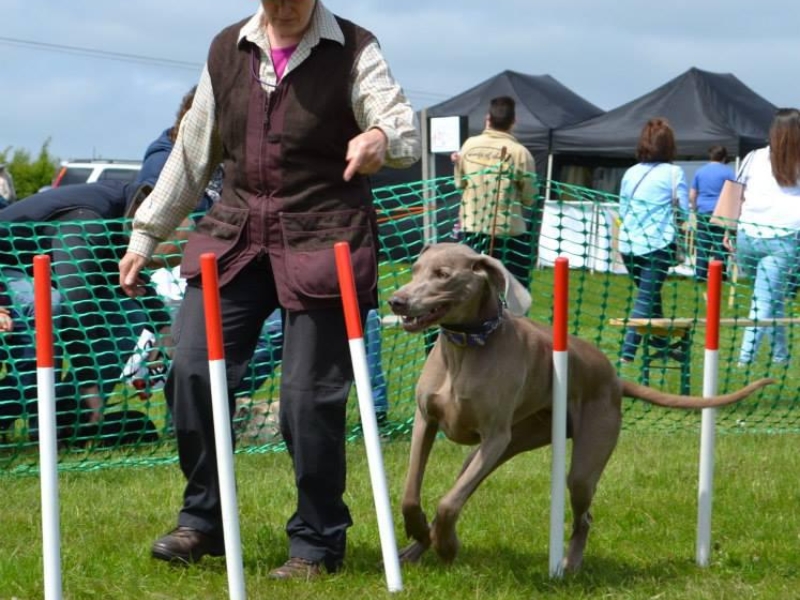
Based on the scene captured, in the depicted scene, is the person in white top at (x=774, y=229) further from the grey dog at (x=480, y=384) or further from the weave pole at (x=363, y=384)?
the weave pole at (x=363, y=384)

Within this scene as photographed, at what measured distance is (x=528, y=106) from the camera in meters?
20.8

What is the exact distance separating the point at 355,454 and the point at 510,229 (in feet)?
6.76

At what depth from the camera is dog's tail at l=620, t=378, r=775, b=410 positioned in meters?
4.57

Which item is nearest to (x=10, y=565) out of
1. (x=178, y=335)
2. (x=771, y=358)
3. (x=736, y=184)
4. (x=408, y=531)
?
(x=178, y=335)

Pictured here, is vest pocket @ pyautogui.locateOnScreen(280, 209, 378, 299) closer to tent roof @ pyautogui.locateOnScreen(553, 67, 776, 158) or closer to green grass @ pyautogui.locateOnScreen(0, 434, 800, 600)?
green grass @ pyautogui.locateOnScreen(0, 434, 800, 600)

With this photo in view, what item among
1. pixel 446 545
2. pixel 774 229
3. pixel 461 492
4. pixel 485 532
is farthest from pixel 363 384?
pixel 774 229

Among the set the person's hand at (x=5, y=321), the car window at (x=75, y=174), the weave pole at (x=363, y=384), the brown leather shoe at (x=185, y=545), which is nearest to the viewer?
the weave pole at (x=363, y=384)

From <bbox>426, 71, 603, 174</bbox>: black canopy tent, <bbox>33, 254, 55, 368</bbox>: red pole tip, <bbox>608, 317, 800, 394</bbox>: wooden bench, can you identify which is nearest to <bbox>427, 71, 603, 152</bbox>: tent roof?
<bbox>426, 71, 603, 174</bbox>: black canopy tent

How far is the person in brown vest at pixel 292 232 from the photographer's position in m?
4.09

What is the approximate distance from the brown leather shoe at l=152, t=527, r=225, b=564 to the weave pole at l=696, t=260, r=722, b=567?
1.66 metres

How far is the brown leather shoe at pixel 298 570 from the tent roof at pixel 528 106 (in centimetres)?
1634

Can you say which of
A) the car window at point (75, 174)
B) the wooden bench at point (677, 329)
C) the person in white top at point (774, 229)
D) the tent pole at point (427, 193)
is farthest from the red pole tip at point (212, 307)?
the car window at point (75, 174)

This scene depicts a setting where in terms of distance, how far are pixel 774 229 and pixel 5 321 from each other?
202 inches

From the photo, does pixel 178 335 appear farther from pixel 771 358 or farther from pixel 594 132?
pixel 594 132
